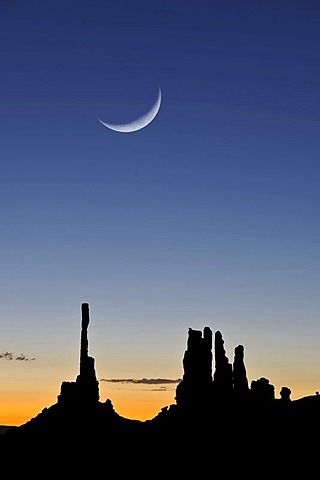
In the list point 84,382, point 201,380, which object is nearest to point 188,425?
point 201,380

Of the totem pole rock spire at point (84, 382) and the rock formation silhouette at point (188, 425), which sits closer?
the rock formation silhouette at point (188, 425)

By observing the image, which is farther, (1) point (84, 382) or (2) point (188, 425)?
(1) point (84, 382)

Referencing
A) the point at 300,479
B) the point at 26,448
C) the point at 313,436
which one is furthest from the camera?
the point at 26,448

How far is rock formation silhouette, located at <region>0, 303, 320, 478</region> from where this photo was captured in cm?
14688

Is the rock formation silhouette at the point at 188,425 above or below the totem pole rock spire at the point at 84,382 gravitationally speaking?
below

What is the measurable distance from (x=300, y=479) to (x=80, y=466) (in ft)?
148

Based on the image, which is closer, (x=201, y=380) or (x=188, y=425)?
(x=188, y=425)

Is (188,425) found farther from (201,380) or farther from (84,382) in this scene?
(84,382)

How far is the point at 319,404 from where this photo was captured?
160750 millimetres

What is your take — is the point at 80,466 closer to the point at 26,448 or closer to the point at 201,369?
the point at 26,448

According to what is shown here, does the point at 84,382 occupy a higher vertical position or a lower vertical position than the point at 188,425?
higher

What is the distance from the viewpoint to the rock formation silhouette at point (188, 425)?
14688cm

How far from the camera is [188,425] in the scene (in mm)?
156875

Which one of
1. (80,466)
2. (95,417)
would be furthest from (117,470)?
(95,417)
